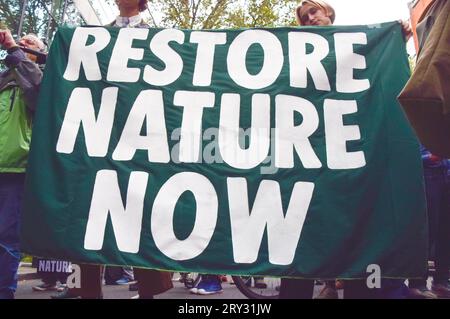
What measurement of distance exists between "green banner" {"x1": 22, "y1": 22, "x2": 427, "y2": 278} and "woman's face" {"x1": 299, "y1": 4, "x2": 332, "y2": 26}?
0.23m

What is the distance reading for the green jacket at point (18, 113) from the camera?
262cm

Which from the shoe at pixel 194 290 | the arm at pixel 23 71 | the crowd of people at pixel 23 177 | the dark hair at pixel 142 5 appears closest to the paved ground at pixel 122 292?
the shoe at pixel 194 290

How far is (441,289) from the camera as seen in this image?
10.6 feet

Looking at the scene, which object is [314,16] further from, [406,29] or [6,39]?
[6,39]

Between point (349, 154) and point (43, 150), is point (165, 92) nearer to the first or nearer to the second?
point (43, 150)

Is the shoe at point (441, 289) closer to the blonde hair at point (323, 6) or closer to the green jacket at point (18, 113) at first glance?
the blonde hair at point (323, 6)

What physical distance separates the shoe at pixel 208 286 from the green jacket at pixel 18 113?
205cm

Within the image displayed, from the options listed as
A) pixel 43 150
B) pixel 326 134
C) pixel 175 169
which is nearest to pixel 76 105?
pixel 43 150

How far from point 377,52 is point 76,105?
5.71 ft

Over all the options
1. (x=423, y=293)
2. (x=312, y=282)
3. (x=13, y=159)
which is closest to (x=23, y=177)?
(x=13, y=159)

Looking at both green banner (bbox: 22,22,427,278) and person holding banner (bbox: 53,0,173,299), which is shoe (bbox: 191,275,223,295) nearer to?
person holding banner (bbox: 53,0,173,299)

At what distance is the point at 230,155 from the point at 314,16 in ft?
3.68

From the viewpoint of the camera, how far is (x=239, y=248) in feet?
7.48
